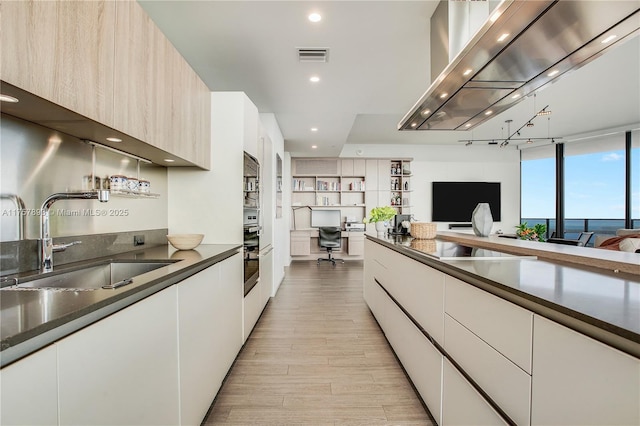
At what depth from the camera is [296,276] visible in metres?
5.73

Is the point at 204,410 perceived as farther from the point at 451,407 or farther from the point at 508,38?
the point at 508,38

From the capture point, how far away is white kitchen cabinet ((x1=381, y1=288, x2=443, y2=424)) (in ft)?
5.14

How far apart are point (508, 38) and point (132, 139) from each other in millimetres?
1997

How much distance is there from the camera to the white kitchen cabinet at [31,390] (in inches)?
22.4

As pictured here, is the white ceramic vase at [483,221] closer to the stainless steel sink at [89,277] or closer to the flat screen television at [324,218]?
the stainless steel sink at [89,277]

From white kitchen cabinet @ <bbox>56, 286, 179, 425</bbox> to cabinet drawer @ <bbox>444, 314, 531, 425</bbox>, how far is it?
122 centimetres

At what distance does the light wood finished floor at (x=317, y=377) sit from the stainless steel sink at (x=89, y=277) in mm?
940

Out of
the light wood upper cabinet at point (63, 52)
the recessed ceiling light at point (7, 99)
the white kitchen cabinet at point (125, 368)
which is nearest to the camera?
the white kitchen cabinet at point (125, 368)

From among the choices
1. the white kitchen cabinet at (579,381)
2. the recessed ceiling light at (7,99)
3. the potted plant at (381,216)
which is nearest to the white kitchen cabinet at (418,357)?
the white kitchen cabinet at (579,381)

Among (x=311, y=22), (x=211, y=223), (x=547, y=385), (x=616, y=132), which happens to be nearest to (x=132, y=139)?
(x=211, y=223)

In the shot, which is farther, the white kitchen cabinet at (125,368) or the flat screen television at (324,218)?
the flat screen television at (324,218)

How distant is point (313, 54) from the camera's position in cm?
288

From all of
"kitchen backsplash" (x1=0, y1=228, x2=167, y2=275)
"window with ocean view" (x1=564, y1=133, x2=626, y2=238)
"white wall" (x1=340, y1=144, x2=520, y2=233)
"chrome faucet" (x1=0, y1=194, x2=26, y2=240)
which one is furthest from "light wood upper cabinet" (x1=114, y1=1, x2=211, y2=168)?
"window with ocean view" (x1=564, y1=133, x2=626, y2=238)

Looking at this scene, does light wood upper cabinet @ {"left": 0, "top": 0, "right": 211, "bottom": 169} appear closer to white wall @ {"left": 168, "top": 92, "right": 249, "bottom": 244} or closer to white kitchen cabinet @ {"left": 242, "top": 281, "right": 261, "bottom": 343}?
white wall @ {"left": 168, "top": 92, "right": 249, "bottom": 244}
